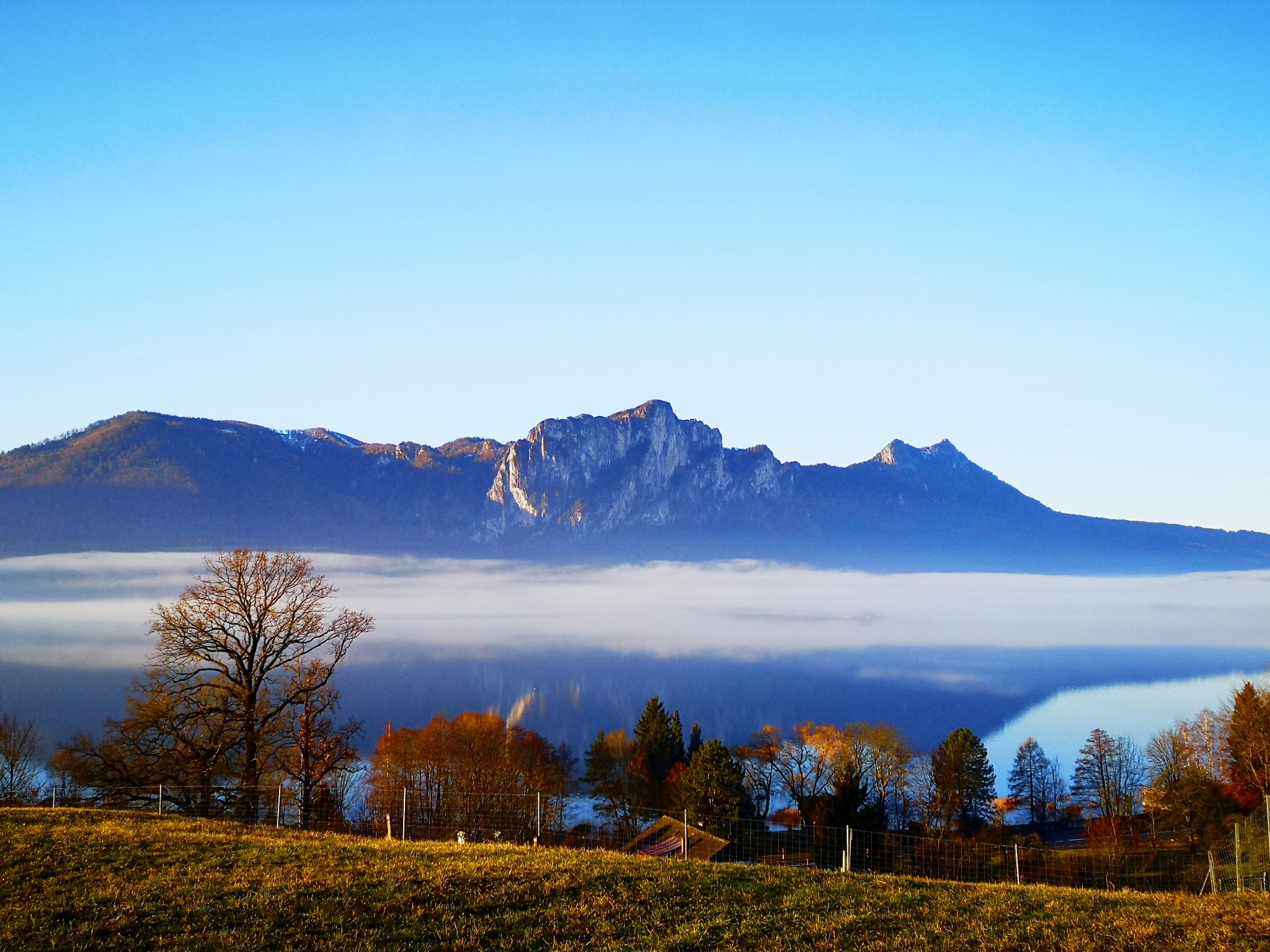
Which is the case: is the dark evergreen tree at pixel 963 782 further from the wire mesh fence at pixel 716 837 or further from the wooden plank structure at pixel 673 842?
the wooden plank structure at pixel 673 842

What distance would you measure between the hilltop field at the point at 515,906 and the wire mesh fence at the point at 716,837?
361 centimetres

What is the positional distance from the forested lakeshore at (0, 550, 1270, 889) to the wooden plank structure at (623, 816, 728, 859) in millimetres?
915

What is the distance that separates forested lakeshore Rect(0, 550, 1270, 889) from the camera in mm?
32781

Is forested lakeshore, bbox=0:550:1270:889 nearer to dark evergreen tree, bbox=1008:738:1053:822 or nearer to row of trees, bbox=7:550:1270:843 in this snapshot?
row of trees, bbox=7:550:1270:843

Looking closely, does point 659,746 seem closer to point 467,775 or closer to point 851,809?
point 467,775

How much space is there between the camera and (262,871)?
15602mm

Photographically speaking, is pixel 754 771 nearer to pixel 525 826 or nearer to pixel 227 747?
pixel 525 826

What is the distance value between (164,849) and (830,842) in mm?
40084

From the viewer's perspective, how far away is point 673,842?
4519cm

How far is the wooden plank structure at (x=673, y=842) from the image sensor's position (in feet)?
136

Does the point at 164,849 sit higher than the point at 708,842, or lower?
higher

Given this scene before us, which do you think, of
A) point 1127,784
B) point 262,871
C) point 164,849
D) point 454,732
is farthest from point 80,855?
point 1127,784

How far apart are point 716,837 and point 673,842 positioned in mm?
4526

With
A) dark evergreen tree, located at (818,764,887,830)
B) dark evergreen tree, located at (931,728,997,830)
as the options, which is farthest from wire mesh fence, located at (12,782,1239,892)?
dark evergreen tree, located at (931,728,997,830)
